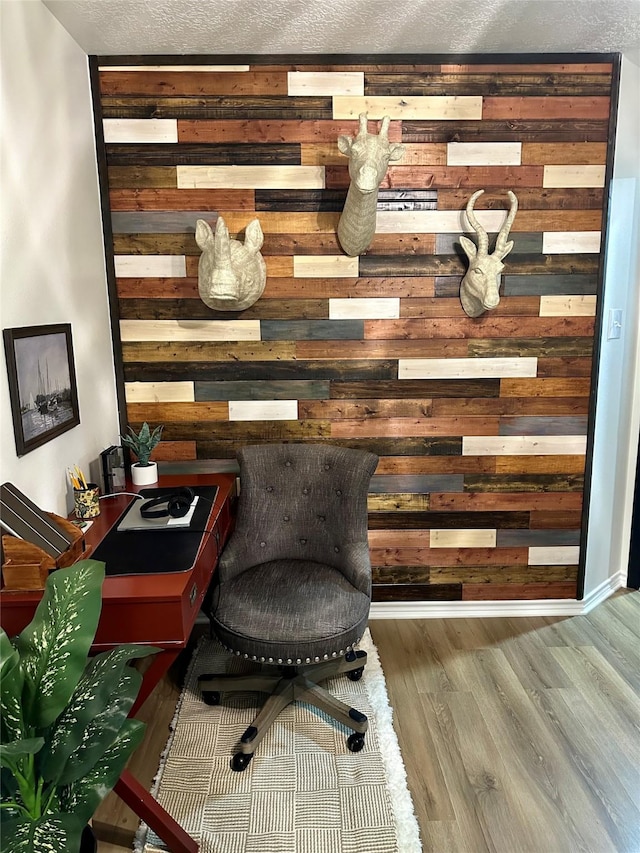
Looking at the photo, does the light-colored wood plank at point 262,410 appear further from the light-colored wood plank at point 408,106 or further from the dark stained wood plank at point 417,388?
the light-colored wood plank at point 408,106

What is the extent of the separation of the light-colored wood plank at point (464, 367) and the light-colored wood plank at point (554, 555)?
863 mm

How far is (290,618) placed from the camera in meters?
2.09

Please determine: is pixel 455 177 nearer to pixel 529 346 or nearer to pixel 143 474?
pixel 529 346

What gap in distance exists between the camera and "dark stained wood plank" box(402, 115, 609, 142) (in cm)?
263

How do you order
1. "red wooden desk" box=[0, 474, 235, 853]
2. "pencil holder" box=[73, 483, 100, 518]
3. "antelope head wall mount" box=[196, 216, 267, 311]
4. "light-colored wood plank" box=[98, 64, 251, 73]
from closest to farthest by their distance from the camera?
"red wooden desk" box=[0, 474, 235, 853], "pencil holder" box=[73, 483, 100, 518], "antelope head wall mount" box=[196, 216, 267, 311], "light-colored wood plank" box=[98, 64, 251, 73]

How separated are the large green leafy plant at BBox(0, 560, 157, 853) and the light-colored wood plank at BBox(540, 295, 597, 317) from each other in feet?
7.23

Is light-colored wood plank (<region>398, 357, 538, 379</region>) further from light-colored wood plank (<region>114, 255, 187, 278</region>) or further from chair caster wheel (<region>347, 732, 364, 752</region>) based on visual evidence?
chair caster wheel (<region>347, 732, 364, 752</region>)

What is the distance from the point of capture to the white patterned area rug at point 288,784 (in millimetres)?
1812

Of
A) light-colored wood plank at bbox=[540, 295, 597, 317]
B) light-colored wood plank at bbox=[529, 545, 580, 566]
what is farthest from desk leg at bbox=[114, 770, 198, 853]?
light-colored wood plank at bbox=[540, 295, 597, 317]

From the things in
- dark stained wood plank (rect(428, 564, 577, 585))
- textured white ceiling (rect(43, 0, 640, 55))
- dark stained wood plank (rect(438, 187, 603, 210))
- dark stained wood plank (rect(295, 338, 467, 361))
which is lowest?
dark stained wood plank (rect(428, 564, 577, 585))

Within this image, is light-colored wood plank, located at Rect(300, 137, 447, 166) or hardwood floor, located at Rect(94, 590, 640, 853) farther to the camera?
light-colored wood plank, located at Rect(300, 137, 447, 166)

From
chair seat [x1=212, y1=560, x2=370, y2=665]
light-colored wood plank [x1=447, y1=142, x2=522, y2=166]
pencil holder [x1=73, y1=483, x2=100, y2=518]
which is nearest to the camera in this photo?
chair seat [x1=212, y1=560, x2=370, y2=665]

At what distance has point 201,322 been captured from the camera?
2736 millimetres

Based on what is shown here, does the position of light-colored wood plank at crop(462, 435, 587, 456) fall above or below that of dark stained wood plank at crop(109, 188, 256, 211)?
below
